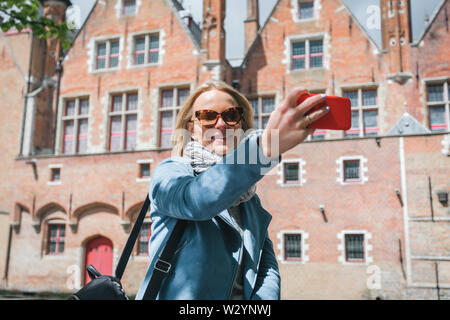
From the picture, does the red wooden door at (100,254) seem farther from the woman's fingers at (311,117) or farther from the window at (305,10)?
the woman's fingers at (311,117)

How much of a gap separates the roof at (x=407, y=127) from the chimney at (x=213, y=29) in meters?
6.41

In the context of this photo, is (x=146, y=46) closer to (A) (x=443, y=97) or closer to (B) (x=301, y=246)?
(B) (x=301, y=246)

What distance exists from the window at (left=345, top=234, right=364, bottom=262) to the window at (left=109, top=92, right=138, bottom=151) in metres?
8.39

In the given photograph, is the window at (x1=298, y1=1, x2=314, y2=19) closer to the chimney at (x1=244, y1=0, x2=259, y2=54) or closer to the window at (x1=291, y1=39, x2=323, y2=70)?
the window at (x1=291, y1=39, x2=323, y2=70)

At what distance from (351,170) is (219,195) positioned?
505 inches

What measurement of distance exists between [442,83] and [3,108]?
16819mm

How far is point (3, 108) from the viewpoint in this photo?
17.2 m

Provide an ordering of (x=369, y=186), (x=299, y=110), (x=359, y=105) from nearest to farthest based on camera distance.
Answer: (x=299, y=110), (x=369, y=186), (x=359, y=105)

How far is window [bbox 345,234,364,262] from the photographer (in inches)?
495

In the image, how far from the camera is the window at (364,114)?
13938 millimetres
